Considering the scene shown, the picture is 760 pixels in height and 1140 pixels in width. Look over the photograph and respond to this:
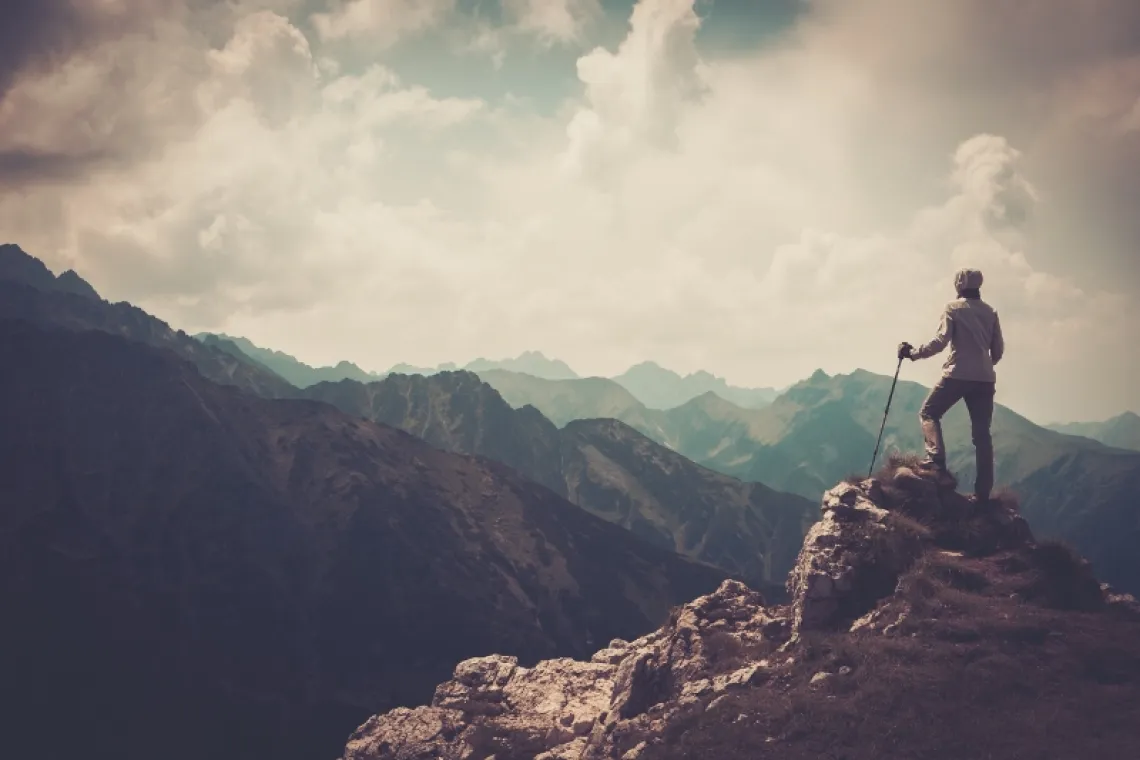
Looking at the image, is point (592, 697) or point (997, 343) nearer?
point (997, 343)

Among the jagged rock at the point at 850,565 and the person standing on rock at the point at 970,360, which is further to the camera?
the person standing on rock at the point at 970,360

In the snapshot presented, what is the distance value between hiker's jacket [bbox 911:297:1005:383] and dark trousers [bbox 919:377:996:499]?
0.30 metres

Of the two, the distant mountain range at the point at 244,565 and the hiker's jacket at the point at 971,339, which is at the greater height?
the hiker's jacket at the point at 971,339

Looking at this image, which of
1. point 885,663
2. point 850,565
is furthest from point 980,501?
point 885,663

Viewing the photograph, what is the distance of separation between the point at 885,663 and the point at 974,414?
23.7 feet

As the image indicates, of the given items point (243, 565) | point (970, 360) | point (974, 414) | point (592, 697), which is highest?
point (970, 360)

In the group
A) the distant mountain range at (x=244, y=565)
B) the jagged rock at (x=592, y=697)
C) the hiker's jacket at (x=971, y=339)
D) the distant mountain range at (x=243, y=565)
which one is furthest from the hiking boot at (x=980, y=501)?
the distant mountain range at (x=243, y=565)

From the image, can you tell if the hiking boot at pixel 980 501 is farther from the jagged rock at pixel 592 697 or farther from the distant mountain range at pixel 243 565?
the distant mountain range at pixel 243 565

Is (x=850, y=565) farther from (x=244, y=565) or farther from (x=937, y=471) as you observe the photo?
(x=244, y=565)

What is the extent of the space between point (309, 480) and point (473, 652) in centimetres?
5307

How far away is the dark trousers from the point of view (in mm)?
16875

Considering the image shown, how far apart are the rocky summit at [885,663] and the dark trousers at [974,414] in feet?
2.70

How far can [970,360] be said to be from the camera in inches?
651

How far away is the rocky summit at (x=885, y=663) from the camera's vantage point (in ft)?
40.4
